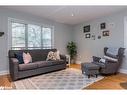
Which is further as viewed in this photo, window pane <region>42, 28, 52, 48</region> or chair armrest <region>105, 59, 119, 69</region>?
window pane <region>42, 28, 52, 48</region>

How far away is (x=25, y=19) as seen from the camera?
4.50 m

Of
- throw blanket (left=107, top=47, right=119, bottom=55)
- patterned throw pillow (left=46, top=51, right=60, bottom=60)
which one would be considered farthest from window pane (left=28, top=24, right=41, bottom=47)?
throw blanket (left=107, top=47, right=119, bottom=55)

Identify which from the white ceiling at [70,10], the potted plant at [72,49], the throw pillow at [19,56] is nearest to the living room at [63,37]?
the white ceiling at [70,10]

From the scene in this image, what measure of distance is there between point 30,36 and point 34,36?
0.61ft

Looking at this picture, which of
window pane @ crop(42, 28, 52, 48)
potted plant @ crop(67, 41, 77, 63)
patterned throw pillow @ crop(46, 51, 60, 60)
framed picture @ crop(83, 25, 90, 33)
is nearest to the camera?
patterned throw pillow @ crop(46, 51, 60, 60)

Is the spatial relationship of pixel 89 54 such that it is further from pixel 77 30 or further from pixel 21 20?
pixel 21 20

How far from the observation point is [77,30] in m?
6.20

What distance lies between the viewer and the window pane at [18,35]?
14.2 ft

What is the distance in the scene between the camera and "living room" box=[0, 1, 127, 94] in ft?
10.9

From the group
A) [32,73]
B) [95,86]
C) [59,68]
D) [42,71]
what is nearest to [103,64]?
[95,86]

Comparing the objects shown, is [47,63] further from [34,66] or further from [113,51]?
[113,51]

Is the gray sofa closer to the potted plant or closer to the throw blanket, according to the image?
the potted plant

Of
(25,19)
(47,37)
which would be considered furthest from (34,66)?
(47,37)
